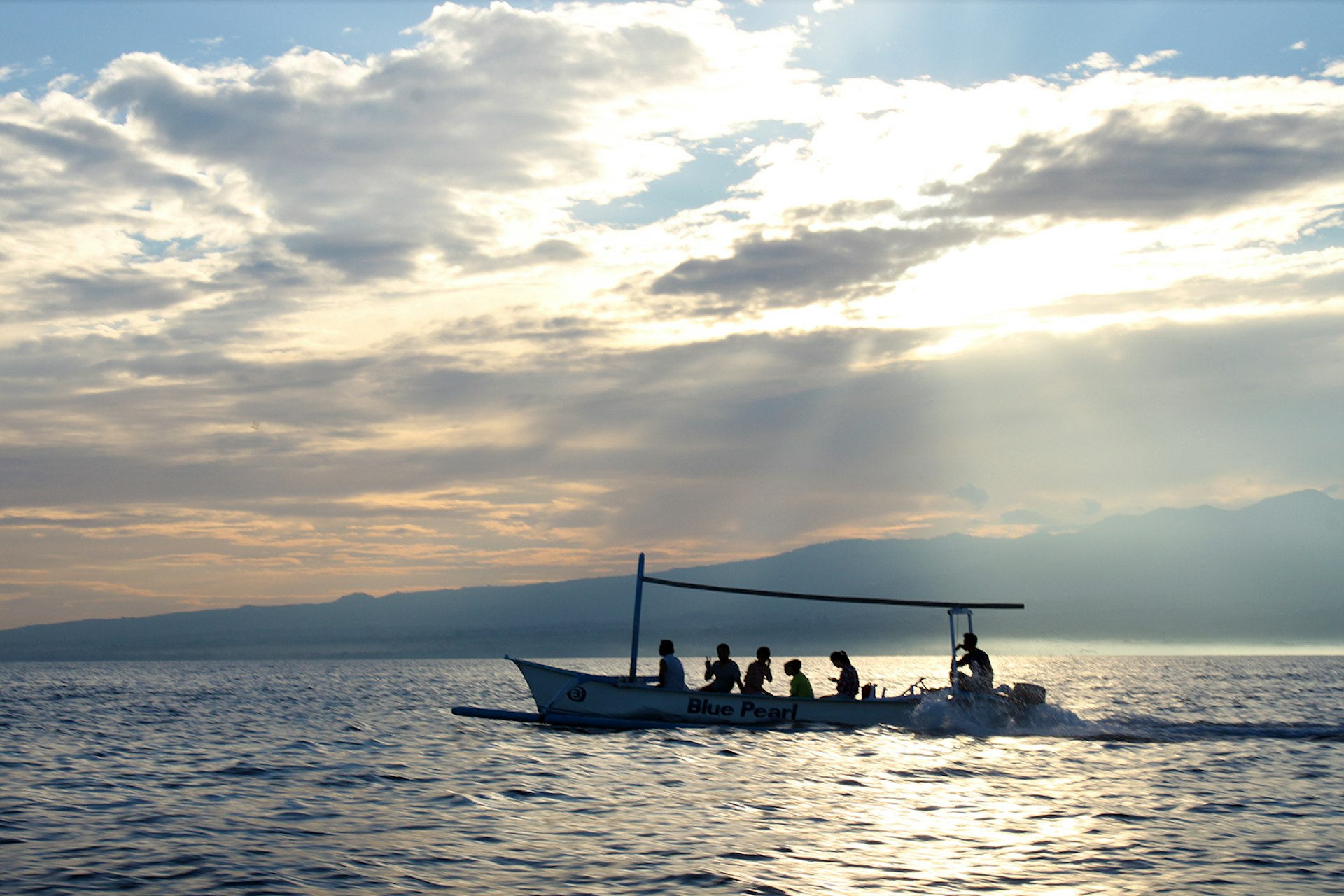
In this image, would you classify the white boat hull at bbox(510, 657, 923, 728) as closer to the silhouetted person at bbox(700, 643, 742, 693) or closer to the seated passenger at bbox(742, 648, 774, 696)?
the silhouetted person at bbox(700, 643, 742, 693)

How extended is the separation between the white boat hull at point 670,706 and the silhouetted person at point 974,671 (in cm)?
277

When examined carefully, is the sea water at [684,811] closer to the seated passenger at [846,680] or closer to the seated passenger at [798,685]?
the seated passenger at [798,685]

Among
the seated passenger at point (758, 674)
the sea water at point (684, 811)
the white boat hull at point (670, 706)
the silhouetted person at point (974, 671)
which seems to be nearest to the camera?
the sea water at point (684, 811)

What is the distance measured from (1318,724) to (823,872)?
35.4m

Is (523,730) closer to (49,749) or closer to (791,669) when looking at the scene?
(791,669)

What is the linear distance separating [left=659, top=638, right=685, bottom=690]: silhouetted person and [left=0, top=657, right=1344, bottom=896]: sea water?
4.44 ft

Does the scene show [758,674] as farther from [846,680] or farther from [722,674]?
[846,680]

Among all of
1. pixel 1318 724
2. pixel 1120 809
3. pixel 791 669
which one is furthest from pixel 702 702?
pixel 1318 724

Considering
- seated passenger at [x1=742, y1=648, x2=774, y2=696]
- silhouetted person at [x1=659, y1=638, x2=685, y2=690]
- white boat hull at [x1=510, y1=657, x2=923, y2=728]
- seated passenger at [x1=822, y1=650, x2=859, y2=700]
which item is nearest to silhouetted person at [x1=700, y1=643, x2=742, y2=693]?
seated passenger at [x1=742, y1=648, x2=774, y2=696]

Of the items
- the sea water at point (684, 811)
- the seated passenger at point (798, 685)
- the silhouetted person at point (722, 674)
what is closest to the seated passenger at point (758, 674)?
the silhouetted person at point (722, 674)

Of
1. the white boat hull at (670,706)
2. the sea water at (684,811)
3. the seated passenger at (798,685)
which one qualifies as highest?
the seated passenger at (798,685)

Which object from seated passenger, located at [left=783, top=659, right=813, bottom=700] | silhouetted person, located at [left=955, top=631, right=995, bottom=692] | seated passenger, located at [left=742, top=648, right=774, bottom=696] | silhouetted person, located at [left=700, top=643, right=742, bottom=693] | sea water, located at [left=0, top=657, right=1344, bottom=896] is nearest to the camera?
sea water, located at [left=0, top=657, right=1344, bottom=896]

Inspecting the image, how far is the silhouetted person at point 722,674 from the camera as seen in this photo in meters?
31.2

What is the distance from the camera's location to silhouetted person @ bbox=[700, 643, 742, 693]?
31.2 meters
